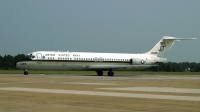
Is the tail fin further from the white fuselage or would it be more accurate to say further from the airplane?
the white fuselage

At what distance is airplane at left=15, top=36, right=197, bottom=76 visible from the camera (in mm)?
60719

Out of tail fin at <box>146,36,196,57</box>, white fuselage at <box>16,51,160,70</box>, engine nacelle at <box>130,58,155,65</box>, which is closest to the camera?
A: white fuselage at <box>16,51,160,70</box>

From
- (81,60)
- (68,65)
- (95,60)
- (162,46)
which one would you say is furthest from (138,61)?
(68,65)

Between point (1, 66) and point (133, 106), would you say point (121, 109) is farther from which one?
point (1, 66)

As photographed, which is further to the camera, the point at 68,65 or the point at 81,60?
the point at 81,60

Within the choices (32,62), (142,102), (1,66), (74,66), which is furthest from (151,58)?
(1,66)

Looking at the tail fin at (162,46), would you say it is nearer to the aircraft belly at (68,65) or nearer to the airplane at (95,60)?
the airplane at (95,60)

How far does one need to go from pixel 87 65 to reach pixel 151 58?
36.5 feet

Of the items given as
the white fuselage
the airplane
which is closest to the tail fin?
the airplane

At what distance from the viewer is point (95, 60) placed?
6381 cm

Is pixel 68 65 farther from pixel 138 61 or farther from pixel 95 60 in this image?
pixel 138 61

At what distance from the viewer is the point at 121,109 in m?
16.8

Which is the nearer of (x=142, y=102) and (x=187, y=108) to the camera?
(x=187, y=108)

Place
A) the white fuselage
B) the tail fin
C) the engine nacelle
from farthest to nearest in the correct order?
the tail fin, the engine nacelle, the white fuselage
